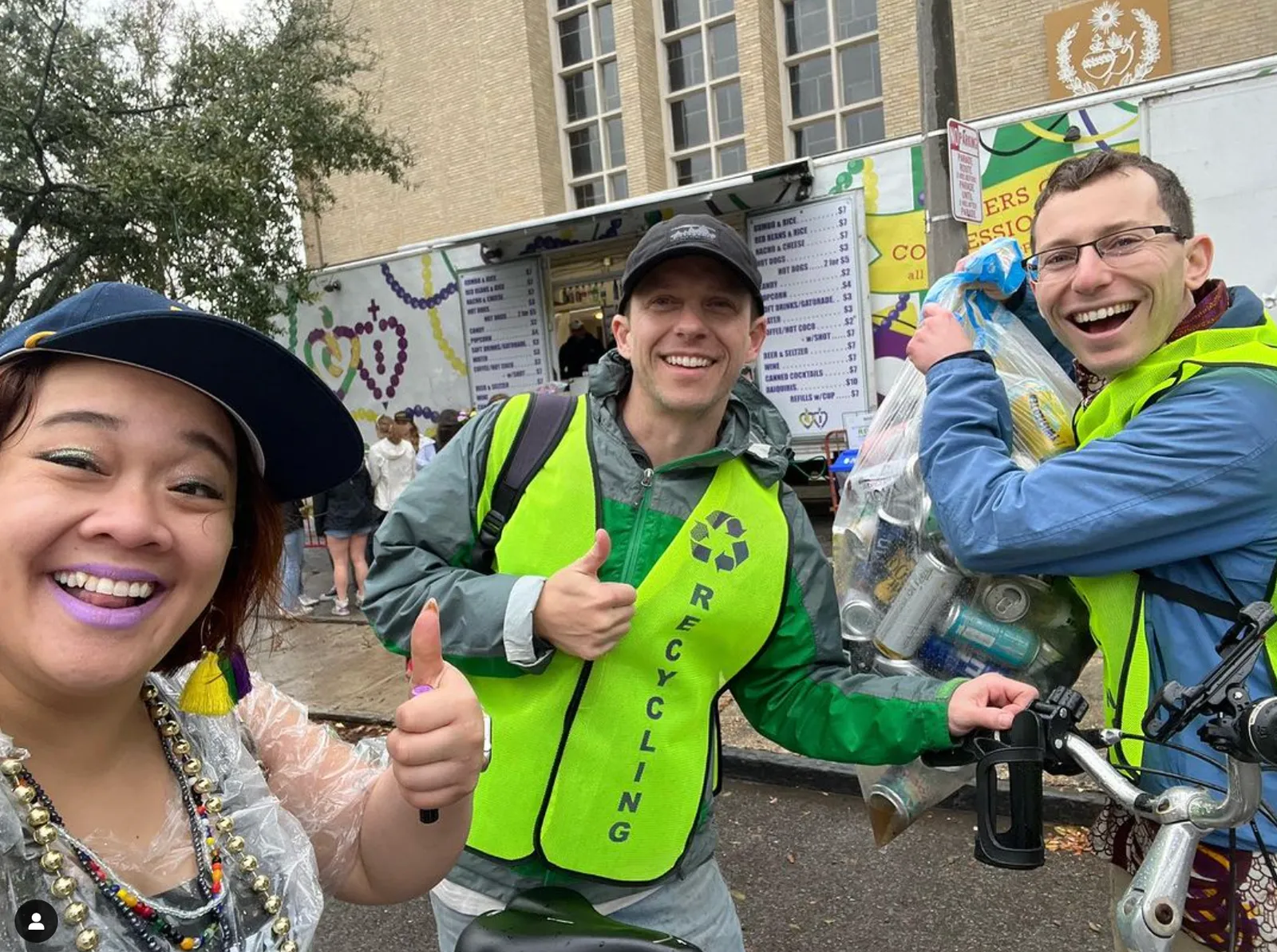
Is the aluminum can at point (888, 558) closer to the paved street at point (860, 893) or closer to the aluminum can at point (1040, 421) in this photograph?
the aluminum can at point (1040, 421)

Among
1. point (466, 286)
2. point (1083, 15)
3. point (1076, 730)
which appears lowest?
point (1076, 730)

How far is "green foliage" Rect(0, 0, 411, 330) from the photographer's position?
428 inches

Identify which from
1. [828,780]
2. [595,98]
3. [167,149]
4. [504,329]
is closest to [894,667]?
[828,780]

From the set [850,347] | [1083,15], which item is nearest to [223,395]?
[850,347]

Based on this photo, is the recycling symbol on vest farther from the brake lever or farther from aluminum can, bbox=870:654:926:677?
the brake lever

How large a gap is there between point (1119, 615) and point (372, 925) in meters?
3.27

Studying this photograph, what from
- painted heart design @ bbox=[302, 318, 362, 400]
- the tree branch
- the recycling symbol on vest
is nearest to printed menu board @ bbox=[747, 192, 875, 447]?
painted heart design @ bbox=[302, 318, 362, 400]

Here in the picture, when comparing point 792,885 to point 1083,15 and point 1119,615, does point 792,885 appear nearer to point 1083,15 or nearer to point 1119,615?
point 1119,615

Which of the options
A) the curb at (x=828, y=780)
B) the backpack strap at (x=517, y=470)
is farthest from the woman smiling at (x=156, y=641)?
the curb at (x=828, y=780)

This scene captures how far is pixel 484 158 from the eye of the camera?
17.3m

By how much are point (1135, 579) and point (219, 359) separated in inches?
59.0

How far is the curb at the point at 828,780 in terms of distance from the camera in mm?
3637

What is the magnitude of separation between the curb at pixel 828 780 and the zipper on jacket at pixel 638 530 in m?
2.40

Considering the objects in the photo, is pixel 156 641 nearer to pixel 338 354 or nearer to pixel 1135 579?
pixel 1135 579
